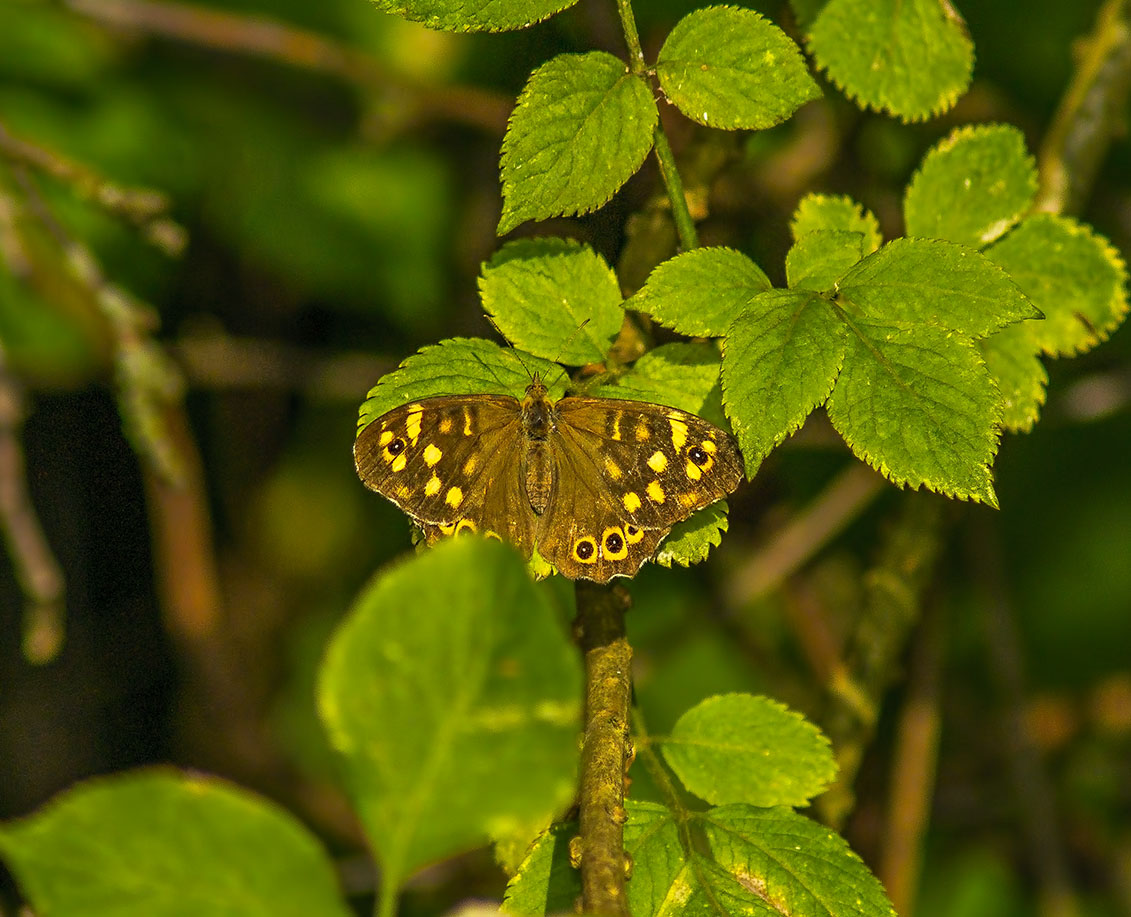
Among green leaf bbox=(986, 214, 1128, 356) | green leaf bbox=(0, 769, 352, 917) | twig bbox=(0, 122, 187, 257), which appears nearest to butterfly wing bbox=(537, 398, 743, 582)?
green leaf bbox=(986, 214, 1128, 356)

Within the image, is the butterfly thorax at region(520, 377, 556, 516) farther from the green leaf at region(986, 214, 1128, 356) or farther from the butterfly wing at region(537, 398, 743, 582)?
the green leaf at region(986, 214, 1128, 356)

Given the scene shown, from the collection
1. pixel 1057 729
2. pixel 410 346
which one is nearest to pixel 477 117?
pixel 410 346

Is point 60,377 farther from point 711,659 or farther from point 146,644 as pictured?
point 711,659

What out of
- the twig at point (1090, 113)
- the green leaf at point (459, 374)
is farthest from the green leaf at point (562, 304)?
the twig at point (1090, 113)

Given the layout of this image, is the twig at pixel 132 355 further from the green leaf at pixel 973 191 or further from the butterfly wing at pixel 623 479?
the green leaf at pixel 973 191

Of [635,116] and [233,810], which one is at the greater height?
[635,116]
